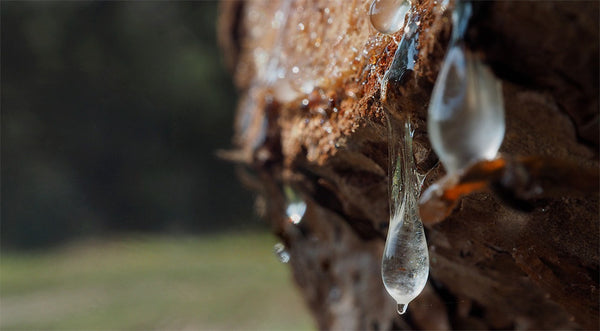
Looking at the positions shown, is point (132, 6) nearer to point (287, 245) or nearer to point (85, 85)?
point (85, 85)

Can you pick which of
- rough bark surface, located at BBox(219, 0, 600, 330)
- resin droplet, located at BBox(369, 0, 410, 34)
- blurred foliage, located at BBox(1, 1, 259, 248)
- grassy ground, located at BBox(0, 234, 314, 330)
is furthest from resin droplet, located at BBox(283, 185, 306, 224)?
blurred foliage, located at BBox(1, 1, 259, 248)

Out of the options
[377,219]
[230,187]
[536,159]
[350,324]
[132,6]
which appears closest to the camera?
[536,159]

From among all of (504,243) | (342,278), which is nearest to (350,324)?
(342,278)

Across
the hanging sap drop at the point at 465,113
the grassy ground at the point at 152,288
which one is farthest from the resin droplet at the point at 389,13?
the grassy ground at the point at 152,288

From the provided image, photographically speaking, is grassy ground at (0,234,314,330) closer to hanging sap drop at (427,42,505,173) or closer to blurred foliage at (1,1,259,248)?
blurred foliage at (1,1,259,248)

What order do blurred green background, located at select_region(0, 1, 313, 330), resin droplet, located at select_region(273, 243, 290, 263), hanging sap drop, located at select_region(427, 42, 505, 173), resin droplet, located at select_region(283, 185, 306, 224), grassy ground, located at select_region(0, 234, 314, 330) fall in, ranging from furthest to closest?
1. blurred green background, located at select_region(0, 1, 313, 330)
2. grassy ground, located at select_region(0, 234, 314, 330)
3. resin droplet, located at select_region(273, 243, 290, 263)
4. resin droplet, located at select_region(283, 185, 306, 224)
5. hanging sap drop, located at select_region(427, 42, 505, 173)

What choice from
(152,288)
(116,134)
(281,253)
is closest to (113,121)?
(116,134)

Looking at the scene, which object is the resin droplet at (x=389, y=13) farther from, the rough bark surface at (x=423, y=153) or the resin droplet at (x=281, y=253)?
the resin droplet at (x=281, y=253)
